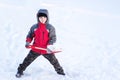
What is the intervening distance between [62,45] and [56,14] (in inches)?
177

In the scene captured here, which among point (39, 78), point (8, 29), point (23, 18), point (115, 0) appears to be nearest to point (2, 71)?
point (39, 78)

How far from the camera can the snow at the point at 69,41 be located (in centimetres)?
680

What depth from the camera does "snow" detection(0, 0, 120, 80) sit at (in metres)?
6.80

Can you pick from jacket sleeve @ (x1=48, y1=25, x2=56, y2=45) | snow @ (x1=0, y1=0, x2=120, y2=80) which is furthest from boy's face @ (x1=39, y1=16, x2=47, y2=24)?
snow @ (x1=0, y1=0, x2=120, y2=80)

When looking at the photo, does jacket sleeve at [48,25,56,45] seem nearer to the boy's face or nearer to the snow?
the boy's face

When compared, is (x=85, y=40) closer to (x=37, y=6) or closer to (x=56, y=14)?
(x=56, y=14)

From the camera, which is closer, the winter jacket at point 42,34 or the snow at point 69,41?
the winter jacket at point 42,34

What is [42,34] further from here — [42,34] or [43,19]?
[43,19]

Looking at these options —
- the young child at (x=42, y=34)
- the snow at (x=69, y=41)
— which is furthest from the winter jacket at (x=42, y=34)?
the snow at (x=69, y=41)

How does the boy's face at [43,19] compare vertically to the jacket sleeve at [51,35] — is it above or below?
above

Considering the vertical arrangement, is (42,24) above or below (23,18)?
above

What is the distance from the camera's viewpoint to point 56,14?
13469mm

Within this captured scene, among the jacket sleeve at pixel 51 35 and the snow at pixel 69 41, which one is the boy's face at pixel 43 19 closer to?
the jacket sleeve at pixel 51 35

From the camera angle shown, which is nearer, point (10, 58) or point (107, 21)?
point (10, 58)
